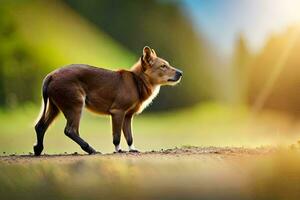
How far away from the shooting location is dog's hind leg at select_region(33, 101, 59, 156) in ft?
16.1

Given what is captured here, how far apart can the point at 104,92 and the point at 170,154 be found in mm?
647

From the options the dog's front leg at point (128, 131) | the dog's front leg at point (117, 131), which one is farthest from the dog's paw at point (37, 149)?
the dog's front leg at point (128, 131)

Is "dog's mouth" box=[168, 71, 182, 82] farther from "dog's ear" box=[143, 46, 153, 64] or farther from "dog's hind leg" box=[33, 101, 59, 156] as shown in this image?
"dog's hind leg" box=[33, 101, 59, 156]

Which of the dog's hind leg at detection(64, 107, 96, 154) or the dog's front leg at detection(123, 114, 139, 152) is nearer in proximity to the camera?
the dog's hind leg at detection(64, 107, 96, 154)

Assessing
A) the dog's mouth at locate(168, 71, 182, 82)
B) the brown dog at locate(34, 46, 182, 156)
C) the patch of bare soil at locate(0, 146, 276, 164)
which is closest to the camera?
the patch of bare soil at locate(0, 146, 276, 164)

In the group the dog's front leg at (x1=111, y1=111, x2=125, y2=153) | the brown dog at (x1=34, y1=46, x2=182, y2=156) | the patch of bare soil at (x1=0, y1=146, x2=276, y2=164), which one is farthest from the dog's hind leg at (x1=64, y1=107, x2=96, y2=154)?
the dog's front leg at (x1=111, y1=111, x2=125, y2=153)

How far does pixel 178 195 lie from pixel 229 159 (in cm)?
83

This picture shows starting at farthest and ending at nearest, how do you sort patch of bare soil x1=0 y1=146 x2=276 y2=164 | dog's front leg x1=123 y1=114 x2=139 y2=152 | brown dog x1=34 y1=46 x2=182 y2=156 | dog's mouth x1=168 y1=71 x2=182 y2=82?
dog's mouth x1=168 y1=71 x2=182 y2=82, dog's front leg x1=123 y1=114 x2=139 y2=152, brown dog x1=34 y1=46 x2=182 y2=156, patch of bare soil x1=0 y1=146 x2=276 y2=164

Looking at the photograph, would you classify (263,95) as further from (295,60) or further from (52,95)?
(52,95)

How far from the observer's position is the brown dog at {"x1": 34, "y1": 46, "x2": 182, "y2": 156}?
4.84 m

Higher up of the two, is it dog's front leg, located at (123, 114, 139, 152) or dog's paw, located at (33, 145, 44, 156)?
dog's front leg, located at (123, 114, 139, 152)

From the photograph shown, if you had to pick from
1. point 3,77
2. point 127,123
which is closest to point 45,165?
point 127,123

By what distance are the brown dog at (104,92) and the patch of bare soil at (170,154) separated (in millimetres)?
121

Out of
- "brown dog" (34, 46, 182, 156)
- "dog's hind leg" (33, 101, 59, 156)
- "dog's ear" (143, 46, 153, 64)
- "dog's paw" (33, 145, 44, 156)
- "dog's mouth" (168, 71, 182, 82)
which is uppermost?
"dog's ear" (143, 46, 153, 64)
